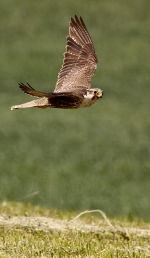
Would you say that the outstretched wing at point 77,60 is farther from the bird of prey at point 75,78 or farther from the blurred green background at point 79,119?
the blurred green background at point 79,119

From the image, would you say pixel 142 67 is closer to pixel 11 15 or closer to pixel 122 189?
pixel 11 15

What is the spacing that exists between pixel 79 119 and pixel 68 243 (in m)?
15.5

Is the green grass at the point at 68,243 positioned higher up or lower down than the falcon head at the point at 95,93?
lower down

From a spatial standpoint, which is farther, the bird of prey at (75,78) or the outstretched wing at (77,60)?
the outstretched wing at (77,60)

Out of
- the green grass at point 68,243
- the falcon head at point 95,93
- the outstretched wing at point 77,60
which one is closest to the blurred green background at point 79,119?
the green grass at point 68,243

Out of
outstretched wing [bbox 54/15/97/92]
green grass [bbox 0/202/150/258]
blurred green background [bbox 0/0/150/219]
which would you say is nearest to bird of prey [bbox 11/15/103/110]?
outstretched wing [bbox 54/15/97/92]

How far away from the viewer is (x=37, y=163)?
57.4 feet

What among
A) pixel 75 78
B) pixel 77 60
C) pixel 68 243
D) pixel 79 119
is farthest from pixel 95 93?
pixel 79 119

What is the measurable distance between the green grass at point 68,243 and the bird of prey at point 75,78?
1200 mm

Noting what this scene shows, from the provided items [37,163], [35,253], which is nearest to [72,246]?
[35,253]

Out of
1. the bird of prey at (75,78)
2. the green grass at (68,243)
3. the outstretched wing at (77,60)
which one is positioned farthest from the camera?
the outstretched wing at (77,60)

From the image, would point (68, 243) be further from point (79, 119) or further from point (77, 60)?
point (79, 119)

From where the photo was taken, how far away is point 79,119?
22.4 metres

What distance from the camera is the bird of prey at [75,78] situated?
19.5 feet
